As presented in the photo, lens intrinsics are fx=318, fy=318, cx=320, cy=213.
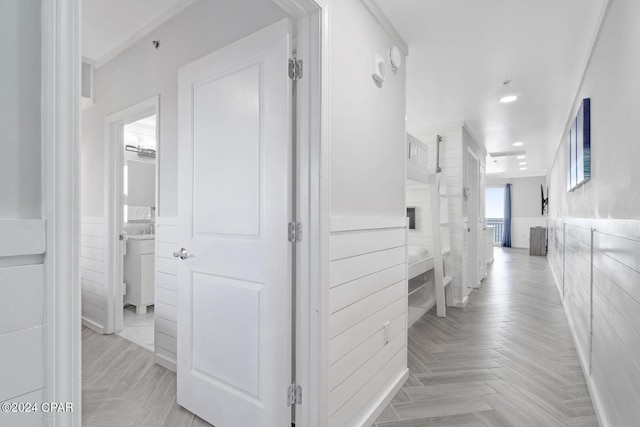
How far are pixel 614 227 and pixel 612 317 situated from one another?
19.1 inches

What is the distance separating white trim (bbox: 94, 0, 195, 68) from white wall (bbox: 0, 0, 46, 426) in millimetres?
1970

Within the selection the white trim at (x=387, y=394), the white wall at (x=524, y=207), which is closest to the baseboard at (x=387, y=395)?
the white trim at (x=387, y=394)

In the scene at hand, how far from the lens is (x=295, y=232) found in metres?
1.52

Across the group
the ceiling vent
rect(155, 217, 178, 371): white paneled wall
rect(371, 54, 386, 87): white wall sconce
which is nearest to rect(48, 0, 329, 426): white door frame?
rect(371, 54, 386, 87): white wall sconce

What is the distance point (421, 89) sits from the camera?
11.0 feet

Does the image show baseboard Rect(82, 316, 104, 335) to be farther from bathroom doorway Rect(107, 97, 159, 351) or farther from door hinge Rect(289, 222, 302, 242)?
door hinge Rect(289, 222, 302, 242)

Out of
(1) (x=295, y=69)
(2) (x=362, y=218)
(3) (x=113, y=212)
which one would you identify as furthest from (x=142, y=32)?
(2) (x=362, y=218)

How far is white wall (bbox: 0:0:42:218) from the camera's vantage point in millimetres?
620

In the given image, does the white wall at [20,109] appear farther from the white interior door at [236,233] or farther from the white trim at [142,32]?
the white trim at [142,32]

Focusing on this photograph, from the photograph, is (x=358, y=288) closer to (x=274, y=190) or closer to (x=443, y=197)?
(x=274, y=190)

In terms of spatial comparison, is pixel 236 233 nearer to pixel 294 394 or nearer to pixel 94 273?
pixel 294 394

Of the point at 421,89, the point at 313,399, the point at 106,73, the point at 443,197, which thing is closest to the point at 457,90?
the point at 421,89

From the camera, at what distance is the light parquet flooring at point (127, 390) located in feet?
6.08

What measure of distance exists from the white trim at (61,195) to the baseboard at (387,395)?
1575 millimetres
